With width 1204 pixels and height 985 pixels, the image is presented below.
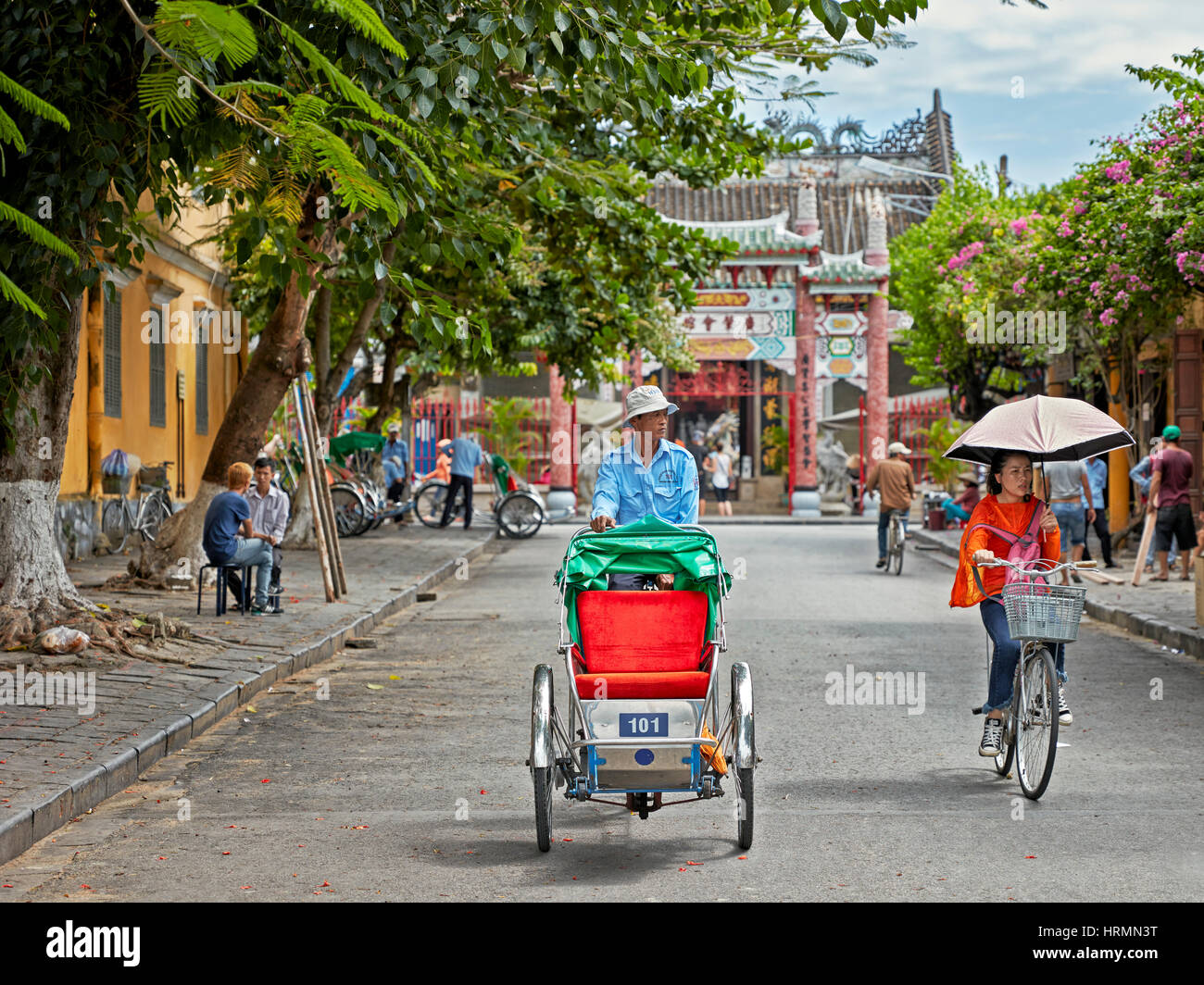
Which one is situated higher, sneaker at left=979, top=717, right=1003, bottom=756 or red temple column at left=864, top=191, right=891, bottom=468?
red temple column at left=864, top=191, right=891, bottom=468

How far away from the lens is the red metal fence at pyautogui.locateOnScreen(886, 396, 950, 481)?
119 feet

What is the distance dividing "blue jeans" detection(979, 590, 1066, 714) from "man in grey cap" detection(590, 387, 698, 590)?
5.07ft

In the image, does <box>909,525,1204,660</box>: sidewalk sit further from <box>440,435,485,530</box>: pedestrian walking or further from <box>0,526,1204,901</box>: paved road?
<box>440,435,485,530</box>: pedestrian walking

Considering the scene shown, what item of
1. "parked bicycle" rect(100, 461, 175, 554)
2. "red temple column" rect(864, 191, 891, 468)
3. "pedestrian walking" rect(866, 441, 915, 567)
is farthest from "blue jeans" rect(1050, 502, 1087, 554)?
"red temple column" rect(864, 191, 891, 468)

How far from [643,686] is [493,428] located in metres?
29.8

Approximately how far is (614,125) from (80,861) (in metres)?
12.0

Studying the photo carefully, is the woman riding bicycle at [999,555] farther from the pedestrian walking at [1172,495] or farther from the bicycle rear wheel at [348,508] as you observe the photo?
the bicycle rear wheel at [348,508]

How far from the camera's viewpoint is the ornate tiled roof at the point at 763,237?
120 feet

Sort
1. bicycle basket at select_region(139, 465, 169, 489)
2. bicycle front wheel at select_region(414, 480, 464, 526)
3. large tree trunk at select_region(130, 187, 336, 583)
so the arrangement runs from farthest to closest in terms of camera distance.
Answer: bicycle front wheel at select_region(414, 480, 464, 526), bicycle basket at select_region(139, 465, 169, 489), large tree trunk at select_region(130, 187, 336, 583)

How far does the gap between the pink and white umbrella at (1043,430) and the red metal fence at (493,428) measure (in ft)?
87.1

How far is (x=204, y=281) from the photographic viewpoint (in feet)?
78.7

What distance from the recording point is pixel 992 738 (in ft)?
23.7
